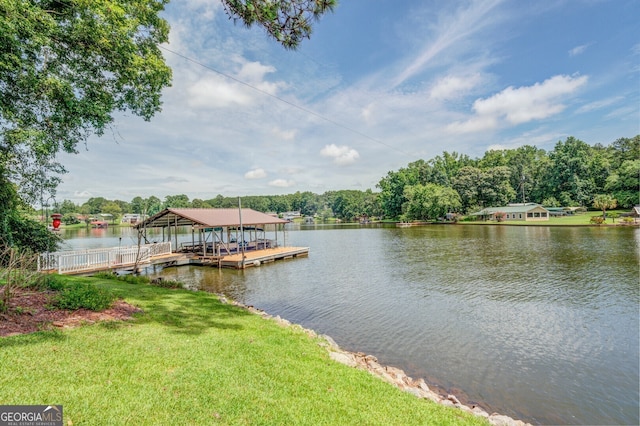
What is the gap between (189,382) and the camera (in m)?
4.12

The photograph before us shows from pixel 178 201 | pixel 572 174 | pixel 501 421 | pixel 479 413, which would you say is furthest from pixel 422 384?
pixel 178 201

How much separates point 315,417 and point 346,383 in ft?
3.92

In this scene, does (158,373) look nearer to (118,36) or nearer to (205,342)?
(205,342)

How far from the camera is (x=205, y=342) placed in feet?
18.9

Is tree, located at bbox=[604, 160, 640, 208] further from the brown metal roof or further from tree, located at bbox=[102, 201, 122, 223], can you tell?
tree, located at bbox=[102, 201, 122, 223]

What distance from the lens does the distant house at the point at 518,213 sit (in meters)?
56.8

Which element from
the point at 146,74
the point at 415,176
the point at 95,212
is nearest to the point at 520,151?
the point at 415,176

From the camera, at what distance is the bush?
6516mm

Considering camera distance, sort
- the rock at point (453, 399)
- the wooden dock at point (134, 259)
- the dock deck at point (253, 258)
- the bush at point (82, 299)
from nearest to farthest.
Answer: the rock at point (453, 399) → the bush at point (82, 299) → the wooden dock at point (134, 259) → the dock deck at point (253, 258)

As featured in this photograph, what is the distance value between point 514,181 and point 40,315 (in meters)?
90.7

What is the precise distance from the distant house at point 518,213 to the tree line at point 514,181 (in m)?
6.10

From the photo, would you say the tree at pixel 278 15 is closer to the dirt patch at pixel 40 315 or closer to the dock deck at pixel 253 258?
the dirt patch at pixel 40 315

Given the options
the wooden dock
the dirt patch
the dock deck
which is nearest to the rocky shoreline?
the dirt patch

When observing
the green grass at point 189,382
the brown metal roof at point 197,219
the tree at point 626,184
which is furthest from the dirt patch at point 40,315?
the tree at point 626,184
